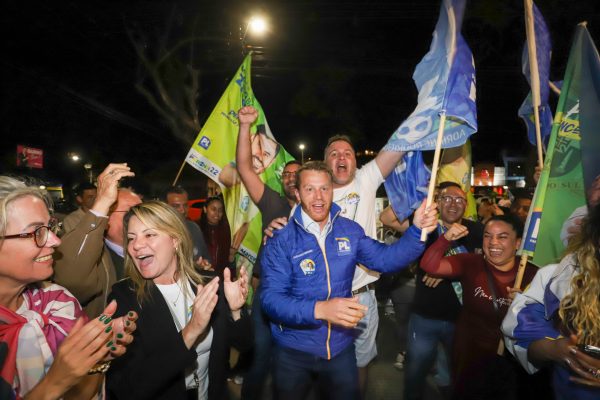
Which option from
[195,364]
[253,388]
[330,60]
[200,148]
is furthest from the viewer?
[330,60]

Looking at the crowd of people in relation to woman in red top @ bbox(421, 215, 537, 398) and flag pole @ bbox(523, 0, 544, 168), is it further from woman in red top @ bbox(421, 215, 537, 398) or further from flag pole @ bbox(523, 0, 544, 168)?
flag pole @ bbox(523, 0, 544, 168)

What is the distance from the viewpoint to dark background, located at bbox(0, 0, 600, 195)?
12.6 meters

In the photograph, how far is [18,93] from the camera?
56.8 feet

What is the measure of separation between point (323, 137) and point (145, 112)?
1568 cm

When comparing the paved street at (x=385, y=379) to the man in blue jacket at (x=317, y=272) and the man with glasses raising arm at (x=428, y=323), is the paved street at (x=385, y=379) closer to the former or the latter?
the man with glasses raising arm at (x=428, y=323)

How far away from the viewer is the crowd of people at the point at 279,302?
1.91 metres

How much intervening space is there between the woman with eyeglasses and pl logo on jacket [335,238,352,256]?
1535mm

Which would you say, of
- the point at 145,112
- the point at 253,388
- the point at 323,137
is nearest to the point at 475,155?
the point at 323,137

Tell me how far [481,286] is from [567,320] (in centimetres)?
137

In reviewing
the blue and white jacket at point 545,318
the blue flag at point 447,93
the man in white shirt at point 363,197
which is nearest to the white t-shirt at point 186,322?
the man in white shirt at point 363,197

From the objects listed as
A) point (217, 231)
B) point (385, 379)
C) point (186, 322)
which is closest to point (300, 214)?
point (186, 322)

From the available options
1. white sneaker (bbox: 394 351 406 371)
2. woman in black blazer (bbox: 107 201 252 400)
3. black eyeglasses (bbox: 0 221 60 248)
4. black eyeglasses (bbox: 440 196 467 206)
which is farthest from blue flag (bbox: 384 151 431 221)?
black eyeglasses (bbox: 0 221 60 248)

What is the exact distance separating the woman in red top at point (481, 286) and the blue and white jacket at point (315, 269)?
0.58m

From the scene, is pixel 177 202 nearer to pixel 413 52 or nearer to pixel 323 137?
pixel 413 52
